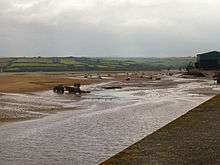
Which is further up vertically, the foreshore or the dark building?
the dark building

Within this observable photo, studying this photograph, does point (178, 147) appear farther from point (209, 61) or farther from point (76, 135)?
point (209, 61)

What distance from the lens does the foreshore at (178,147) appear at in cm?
1287

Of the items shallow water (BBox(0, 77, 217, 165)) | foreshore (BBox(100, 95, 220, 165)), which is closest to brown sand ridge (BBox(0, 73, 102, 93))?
shallow water (BBox(0, 77, 217, 165))

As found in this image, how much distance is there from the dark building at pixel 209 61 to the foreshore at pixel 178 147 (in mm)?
85905

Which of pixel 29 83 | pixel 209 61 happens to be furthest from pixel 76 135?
pixel 209 61

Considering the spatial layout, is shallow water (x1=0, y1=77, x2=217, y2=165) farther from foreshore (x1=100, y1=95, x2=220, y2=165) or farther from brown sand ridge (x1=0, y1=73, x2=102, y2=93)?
brown sand ridge (x1=0, y1=73, x2=102, y2=93)

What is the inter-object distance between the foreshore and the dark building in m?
85.9

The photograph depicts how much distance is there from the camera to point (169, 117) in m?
27.7

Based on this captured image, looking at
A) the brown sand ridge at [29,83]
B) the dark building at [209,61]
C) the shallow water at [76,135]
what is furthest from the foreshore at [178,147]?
the dark building at [209,61]

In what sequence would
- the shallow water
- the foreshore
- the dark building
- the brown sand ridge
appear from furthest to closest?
1. the dark building
2. the brown sand ridge
3. the shallow water
4. the foreshore

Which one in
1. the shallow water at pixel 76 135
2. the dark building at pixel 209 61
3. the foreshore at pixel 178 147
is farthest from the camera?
the dark building at pixel 209 61

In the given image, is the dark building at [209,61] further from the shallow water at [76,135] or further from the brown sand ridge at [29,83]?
the shallow water at [76,135]

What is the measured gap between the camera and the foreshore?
12.9 metres

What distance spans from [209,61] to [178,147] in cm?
9239
